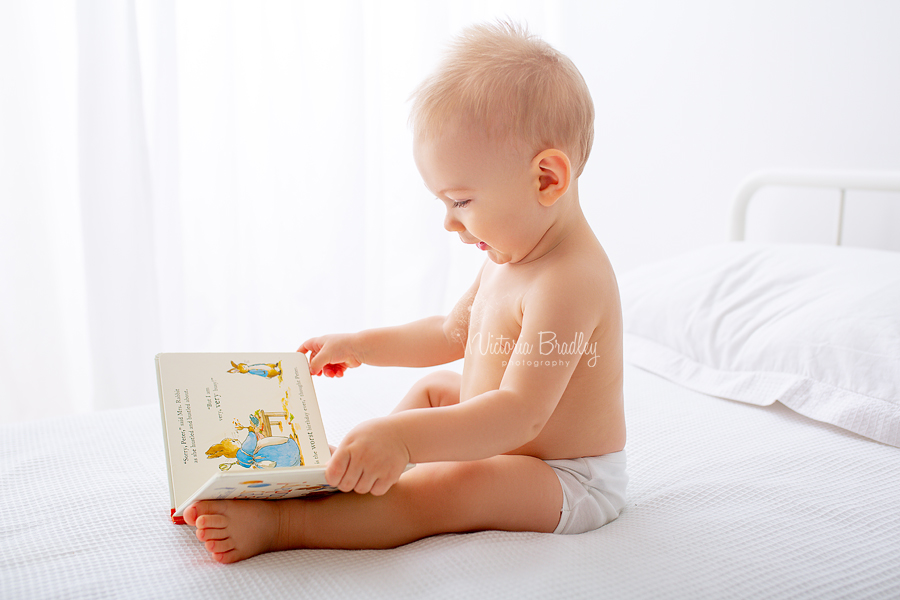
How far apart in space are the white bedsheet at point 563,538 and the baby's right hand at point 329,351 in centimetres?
11

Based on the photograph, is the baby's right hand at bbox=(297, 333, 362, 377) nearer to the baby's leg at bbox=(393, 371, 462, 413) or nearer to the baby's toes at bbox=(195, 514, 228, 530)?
the baby's leg at bbox=(393, 371, 462, 413)

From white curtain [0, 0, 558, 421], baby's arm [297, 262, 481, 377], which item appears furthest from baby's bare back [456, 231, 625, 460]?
white curtain [0, 0, 558, 421]

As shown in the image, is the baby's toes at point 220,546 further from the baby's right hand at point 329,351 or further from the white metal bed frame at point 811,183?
the white metal bed frame at point 811,183

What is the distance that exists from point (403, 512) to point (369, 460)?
102 mm

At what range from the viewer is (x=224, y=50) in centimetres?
184

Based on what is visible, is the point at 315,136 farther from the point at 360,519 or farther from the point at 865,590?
the point at 865,590

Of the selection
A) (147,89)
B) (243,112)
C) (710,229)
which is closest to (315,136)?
(243,112)

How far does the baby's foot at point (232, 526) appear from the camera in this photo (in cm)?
71

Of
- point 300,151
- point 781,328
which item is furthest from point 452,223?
point 300,151

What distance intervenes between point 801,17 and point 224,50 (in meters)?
1.42

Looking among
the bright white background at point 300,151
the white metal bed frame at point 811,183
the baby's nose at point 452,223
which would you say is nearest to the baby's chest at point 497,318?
the baby's nose at point 452,223

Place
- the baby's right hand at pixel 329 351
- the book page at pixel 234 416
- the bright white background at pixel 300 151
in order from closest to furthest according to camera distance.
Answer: the book page at pixel 234 416
the baby's right hand at pixel 329 351
the bright white background at pixel 300 151

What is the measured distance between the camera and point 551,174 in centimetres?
82

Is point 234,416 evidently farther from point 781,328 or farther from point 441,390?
point 781,328
